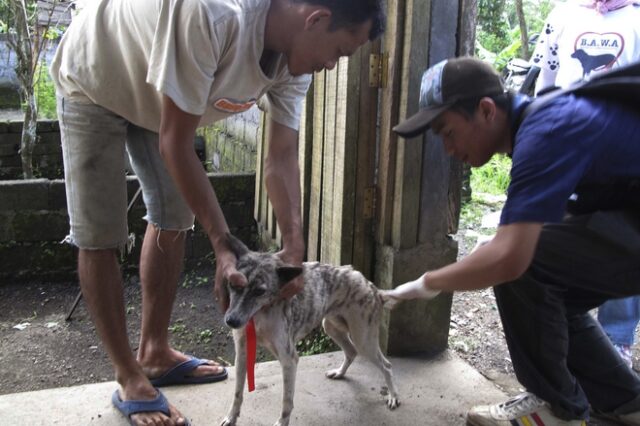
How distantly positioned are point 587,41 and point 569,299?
2.11m

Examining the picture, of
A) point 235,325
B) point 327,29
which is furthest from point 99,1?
point 235,325

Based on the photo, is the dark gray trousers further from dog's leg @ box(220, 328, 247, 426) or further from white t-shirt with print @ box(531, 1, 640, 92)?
white t-shirt with print @ box(531, 1, 640, 92)

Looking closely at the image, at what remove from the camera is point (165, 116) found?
2.40 m

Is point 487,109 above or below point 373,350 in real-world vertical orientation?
above

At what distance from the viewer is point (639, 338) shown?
4.41 meters

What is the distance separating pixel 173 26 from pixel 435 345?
105 inches

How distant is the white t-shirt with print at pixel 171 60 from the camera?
7.59 ft

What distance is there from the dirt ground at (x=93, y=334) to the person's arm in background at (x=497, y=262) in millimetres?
1501

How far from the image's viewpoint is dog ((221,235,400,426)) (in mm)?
2652

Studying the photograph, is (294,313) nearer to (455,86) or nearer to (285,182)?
(285,182)

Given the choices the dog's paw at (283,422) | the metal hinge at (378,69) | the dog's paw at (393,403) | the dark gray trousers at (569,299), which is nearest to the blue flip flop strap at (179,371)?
the dog's paw at (283,422)

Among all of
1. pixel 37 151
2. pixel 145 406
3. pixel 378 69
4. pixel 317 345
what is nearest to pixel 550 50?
pixel 378 69

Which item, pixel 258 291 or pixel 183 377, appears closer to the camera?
pixel 258 291

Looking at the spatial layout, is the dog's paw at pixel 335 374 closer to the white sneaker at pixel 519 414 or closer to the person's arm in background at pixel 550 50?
the white sneaker at pixel 519 414
